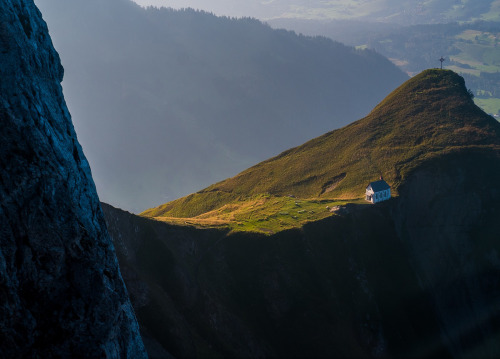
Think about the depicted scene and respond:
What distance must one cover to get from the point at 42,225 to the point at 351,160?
9243 centimetres

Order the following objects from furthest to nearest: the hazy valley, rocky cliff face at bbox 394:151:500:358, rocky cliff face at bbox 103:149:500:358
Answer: rocky cliff face at bbox 394:151:500:358, rocky cliff face at bbox 103:149:500:358, the hazy valley

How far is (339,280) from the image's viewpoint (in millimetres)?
68000

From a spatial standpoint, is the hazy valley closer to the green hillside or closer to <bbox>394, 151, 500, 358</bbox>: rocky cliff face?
<bbox>394, 151, 500, 358</bbox>: rocky cliff face

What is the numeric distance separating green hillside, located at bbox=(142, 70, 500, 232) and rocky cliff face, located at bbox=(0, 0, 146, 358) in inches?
1972

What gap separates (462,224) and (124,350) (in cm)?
7526

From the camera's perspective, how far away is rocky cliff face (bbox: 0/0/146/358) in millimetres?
20047

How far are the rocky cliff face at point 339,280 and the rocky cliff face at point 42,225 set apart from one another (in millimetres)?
25924

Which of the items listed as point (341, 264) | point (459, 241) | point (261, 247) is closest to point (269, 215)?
point (261, 247)

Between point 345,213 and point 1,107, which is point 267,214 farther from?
point 1,107

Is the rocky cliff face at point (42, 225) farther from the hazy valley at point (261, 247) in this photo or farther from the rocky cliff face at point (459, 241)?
the rocky cliff face at point (459, 241)

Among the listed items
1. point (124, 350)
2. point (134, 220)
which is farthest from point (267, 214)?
point (124, 350)

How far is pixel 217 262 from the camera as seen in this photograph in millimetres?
66750

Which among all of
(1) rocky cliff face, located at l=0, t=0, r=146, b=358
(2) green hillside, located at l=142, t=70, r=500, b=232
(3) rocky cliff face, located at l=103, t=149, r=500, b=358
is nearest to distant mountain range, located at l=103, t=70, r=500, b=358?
(3) rocky cliff face, located at l=103, t=149, r=500, b=358

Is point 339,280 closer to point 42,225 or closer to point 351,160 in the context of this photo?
point 351,160
